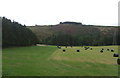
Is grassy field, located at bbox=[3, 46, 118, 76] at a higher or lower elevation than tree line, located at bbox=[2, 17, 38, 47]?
lower

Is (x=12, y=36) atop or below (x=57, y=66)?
atop

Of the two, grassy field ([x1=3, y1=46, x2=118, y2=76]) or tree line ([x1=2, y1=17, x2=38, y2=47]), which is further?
tree line ([x1=2, y1=17, x2=38, y2=47])

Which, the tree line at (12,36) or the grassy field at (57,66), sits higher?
the tree line at (12,36)

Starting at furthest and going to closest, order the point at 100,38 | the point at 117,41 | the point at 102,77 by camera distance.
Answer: the point at 100,38 < the point at 117,41 < the point at 102,77

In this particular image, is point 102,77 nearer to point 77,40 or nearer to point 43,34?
point 77,40

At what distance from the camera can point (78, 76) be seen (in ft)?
47.5

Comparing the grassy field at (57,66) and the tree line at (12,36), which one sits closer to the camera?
the grassy field at (57,66)

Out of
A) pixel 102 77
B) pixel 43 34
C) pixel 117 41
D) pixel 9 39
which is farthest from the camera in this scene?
pixel 43 34

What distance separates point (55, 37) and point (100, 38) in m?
32.9

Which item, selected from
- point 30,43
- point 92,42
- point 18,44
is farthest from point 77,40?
point 18,44

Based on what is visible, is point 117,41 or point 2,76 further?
point 117,41

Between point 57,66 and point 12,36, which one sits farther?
point 12,36

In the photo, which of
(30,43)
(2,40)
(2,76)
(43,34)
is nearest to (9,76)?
(2,76)

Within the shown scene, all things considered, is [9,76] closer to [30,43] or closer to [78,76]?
[78,76]
